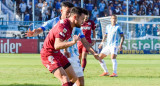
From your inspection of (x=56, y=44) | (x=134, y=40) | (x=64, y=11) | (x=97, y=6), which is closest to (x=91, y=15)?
(x=97, y=6)

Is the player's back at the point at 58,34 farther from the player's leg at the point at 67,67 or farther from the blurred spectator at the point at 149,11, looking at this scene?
the blurred spectator at the point at 149,11

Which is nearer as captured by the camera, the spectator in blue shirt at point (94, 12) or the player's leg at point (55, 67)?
the player's leg at point (55, 67)

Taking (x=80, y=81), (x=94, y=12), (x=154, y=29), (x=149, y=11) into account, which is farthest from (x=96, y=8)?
(x=80, y=81)

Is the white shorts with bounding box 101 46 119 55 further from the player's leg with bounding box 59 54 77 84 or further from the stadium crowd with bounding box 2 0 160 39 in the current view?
the stadium crowd with bounding box 2 0 160 39

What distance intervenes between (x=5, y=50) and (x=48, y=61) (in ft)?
75.7

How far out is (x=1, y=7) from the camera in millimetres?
32406

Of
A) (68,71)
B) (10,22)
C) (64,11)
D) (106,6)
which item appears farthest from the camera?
(106,6)

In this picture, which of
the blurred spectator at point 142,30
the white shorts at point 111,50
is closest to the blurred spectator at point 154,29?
the blurred spectator at point 142,30

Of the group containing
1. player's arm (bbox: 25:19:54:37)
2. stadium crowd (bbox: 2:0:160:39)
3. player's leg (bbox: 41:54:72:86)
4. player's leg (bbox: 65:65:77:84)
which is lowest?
player's leg (bbox: 65:65:77:84)

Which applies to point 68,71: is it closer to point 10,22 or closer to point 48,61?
point 48,61

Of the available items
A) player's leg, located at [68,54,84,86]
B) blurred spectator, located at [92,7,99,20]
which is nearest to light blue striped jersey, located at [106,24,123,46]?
player's leg, located at [68,54,84,86]

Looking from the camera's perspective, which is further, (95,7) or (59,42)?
(95,7)

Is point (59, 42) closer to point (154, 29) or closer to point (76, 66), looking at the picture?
point (76, 66)

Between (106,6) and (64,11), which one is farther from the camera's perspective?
(106,6)
